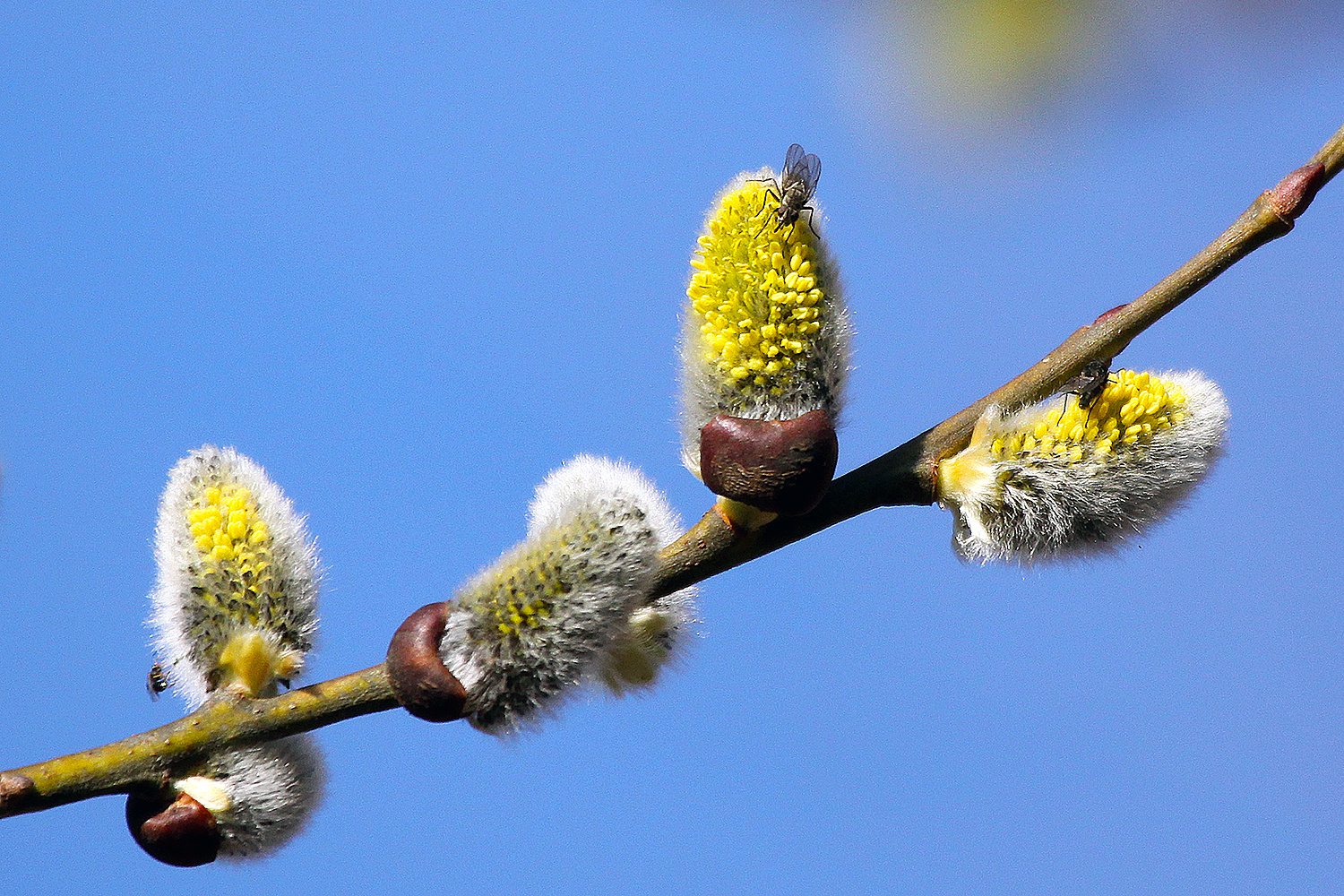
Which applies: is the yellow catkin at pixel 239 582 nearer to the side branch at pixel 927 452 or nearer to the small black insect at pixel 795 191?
the side branch at pixel 927 452

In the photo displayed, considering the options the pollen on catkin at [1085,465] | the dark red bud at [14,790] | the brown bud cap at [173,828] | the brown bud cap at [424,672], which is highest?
the dark red bud at [14,790]

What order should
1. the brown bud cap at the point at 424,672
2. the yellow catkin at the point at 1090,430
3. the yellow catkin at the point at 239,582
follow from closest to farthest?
the brown bud cap at the point at 424,672 → the yellow catkin at the point at 1090,430 → the yellow catkin at the point at 239,582

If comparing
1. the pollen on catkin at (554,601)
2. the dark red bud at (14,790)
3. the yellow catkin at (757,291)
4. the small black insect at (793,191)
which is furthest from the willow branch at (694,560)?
the small black insect at (793,191)

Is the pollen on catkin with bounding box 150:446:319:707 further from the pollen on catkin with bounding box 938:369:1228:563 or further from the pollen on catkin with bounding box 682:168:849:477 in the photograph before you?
the pollen on catkin with bounding box 938:369:1228:563

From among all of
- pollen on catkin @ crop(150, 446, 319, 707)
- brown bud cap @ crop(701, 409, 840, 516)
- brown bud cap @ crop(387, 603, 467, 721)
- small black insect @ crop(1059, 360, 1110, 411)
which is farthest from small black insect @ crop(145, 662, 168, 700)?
small black insect @ crop(1059, 360, 1110, 411)

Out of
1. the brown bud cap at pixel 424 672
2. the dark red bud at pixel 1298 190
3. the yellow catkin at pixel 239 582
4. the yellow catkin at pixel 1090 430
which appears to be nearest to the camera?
the dark red bud at pixel 1298 190

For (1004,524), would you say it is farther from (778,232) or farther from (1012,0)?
(1012,0)
